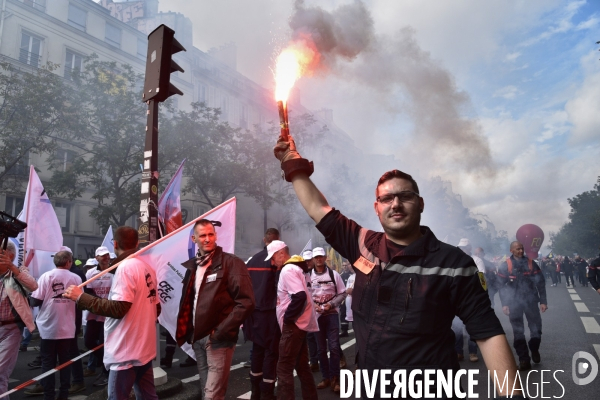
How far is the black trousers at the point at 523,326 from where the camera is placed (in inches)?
263

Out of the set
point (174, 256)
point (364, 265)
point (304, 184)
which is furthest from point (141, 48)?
point (364, 265)

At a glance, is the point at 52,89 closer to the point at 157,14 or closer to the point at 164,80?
the point at 164,80

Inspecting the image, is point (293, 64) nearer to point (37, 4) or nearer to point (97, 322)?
point (97, 322)

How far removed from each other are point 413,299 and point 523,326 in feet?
19.9

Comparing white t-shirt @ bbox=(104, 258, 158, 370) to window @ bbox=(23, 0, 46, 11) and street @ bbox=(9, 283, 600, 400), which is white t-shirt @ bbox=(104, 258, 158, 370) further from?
window @ bbox=(23, 0, 46, 11)

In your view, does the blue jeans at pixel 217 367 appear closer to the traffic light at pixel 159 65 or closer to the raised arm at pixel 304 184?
the raised arm at pixel 304 184

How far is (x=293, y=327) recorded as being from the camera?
4953 mm

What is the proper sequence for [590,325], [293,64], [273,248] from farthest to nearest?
1. [590,325]
2. [273,248]
3. [293,64]

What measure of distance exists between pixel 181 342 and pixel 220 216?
1877 millimetres

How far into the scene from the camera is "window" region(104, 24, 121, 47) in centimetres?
2994

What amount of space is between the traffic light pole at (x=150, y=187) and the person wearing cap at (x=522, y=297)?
216 inches

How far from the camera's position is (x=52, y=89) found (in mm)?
16469

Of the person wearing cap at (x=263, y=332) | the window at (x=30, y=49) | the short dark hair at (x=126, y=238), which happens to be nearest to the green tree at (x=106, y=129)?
the window at (x=30, y=49)

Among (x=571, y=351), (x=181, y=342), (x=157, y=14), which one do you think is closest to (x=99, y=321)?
(x=181, y=342)
